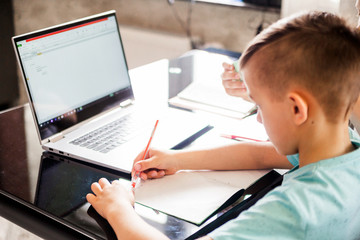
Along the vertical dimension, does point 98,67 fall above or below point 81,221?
above

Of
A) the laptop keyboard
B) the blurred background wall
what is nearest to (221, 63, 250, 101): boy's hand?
the laptop keyboard

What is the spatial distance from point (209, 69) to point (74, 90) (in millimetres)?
661

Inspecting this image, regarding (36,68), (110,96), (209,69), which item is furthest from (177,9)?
(36,68)

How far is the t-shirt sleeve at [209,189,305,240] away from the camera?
714mm

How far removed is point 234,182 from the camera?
100 cm

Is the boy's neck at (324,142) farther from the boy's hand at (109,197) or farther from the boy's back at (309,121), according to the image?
the boy's hand at (109,197)

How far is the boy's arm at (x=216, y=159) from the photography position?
104cm

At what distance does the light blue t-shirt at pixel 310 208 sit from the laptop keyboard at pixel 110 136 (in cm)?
49

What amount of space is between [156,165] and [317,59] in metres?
0.44

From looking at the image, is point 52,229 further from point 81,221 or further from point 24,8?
point 24,8

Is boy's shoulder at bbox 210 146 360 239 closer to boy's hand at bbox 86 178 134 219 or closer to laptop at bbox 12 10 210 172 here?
boy's hand at bbox 86 178 134 219

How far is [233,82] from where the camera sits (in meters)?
1.32

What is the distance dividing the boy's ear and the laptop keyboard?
1.72ft

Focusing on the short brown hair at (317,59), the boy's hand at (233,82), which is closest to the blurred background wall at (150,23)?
the boy's hand at (233,82)
